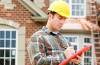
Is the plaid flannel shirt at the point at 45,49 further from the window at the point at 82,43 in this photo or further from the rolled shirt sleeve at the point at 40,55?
the window at the point at 82,43

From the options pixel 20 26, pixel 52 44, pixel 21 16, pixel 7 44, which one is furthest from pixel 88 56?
pixel 52 44

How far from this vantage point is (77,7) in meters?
10.5

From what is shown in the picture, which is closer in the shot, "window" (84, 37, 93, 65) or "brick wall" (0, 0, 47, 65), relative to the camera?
"brick wall" (0, 0, 47, 65)

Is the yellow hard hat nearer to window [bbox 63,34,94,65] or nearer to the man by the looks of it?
the man

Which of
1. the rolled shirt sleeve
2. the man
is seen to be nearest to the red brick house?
the man

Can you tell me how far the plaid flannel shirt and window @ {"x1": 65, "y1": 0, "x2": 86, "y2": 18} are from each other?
7.96 meters

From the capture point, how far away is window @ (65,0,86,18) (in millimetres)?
10312

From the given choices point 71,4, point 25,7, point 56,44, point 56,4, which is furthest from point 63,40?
point 71,4

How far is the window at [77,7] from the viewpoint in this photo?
1031 centimetres

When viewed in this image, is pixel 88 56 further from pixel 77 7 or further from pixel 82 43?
pixel 77 7

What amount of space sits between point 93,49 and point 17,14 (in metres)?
3.15

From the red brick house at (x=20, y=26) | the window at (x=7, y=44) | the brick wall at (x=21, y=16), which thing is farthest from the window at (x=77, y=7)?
the window at (x=7, y=44)

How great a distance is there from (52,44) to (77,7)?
8269 millimetres

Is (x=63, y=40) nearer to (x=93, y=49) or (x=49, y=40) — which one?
(x=49, y=40)
